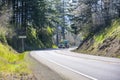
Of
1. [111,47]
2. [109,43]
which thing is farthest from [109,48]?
[109,43]

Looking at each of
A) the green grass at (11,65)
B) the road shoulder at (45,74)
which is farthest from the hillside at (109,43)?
the road shoulder at (45,74)

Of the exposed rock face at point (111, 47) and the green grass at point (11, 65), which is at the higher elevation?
the green grass at point (11, 65)

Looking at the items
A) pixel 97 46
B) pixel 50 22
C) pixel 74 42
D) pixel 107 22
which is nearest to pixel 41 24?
pixel 50 22

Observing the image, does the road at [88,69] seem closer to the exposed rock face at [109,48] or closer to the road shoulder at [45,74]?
the road shoulder at [45,74]

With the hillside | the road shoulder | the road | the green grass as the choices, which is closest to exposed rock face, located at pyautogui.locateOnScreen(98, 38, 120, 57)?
the hillside

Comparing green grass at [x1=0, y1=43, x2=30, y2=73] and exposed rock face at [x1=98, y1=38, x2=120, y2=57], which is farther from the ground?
green grass at [x1=0, y1=43, x2=30, y2=73]

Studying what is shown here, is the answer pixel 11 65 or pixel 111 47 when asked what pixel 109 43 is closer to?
pixel 111 47

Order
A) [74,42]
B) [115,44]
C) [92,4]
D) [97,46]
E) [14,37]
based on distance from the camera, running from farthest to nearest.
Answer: [74,42]
[14,37]
[92,4]
[97,46]
[115,44]

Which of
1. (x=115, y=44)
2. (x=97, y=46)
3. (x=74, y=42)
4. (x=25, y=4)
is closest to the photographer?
(x=115, y=44)

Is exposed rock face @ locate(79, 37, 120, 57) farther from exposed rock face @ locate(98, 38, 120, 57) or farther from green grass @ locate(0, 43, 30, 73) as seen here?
green grass @ locate(0, 43, 30, 73)

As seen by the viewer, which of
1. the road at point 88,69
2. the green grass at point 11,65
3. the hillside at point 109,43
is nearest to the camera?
the road at point 88,69

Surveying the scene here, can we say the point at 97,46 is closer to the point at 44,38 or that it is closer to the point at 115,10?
the point at 115,10

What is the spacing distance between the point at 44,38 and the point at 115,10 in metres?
40.4

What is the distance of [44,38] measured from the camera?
96.2m
